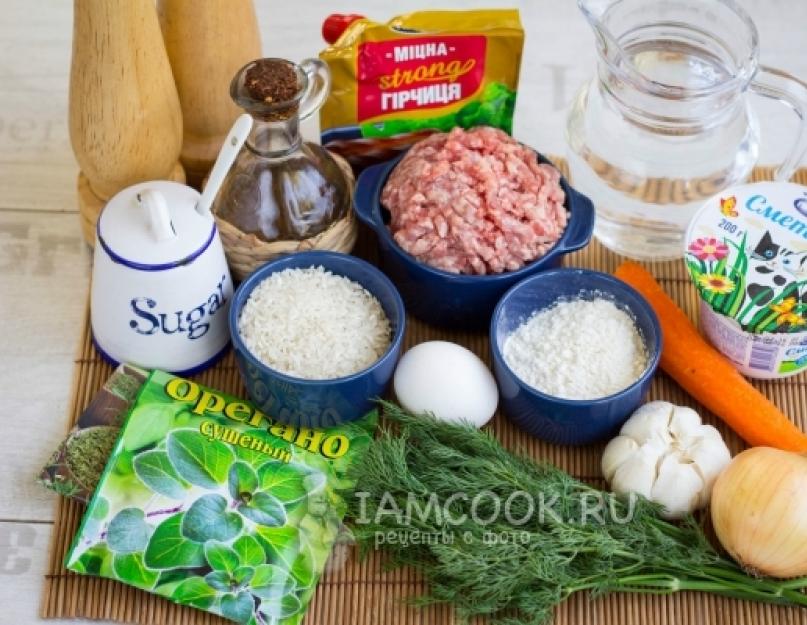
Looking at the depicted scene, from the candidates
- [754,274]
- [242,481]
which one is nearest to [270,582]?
→ [242,481]

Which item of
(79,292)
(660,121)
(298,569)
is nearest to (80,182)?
(79,292)

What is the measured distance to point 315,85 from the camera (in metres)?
1.56

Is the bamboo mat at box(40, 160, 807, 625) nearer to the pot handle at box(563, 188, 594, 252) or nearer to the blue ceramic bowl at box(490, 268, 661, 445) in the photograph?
the blue ceramic bowl at box(490, 268, 661, 445)

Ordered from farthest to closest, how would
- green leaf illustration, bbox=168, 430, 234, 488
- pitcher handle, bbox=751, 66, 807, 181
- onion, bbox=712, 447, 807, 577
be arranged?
pitcher handle, bbox=751, 66, 807, 181 → green leaf illustration, bbox=168, 430, 234, 488 → onion, bbox=712, 447, 807, 577

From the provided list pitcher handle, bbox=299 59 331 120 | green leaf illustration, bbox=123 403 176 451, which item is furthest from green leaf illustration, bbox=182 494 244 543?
pitcher handle, bbox=299 59 331 120

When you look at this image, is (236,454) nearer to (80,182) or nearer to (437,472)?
(437,472)

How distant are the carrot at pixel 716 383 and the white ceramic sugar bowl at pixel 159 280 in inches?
23.4

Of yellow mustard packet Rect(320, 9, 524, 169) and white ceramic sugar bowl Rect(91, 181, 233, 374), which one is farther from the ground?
yellow mustard packet Rect(320, 9, 524, 169)

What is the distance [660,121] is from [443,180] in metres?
0.31

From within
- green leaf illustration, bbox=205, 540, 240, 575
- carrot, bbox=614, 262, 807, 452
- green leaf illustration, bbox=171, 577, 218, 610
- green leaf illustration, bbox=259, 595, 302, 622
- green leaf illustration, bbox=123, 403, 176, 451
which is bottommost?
green leaf illustration, bbox=259, 595, 302, 622

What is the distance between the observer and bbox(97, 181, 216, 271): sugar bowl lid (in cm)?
144

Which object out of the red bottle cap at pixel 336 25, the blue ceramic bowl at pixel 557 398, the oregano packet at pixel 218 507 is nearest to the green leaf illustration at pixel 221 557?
the oregano packet at pixel 218 507

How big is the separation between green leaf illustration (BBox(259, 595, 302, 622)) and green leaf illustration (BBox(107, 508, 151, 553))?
16 cm

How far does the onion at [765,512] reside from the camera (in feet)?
4.37
